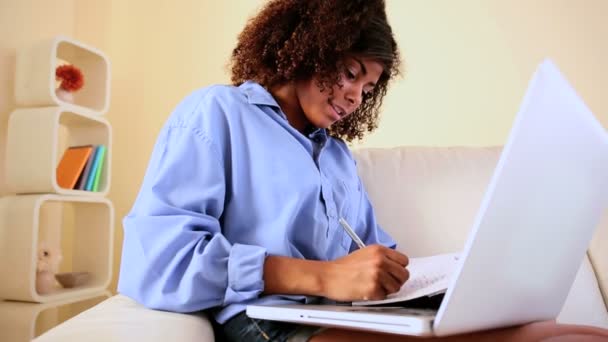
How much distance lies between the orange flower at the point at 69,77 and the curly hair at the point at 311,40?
3.42 feet

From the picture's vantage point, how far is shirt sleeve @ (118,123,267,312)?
729mm

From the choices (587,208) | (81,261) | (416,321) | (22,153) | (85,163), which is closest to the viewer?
(416,321)

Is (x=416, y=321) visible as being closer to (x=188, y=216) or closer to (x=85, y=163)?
(x=188, y=216)

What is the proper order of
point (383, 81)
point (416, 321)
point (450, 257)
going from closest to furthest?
point (416, 321)
point (450, 257)
point (383, 81)

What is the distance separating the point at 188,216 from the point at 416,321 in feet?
1.20

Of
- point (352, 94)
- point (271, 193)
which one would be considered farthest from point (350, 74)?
point (271, 193)

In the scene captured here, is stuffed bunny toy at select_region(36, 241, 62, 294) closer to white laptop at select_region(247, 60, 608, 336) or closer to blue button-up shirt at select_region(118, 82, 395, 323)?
blue button-up shirt at select_region(118, 82, 395, 323)

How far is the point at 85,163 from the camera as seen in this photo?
1898mm

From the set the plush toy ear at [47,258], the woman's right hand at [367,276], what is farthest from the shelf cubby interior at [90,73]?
the woman's right hand at [367,276]

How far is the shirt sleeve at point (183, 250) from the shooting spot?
0.73 meters

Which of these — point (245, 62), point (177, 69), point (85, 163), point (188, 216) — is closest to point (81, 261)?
point (85, 163)

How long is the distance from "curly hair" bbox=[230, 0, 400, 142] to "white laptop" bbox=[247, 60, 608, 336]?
0.49 metres

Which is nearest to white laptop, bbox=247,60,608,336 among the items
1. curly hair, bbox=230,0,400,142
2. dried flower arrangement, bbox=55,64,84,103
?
curly hair, bbox=230,0,400,142

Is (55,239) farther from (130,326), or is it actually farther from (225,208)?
(130,326)
